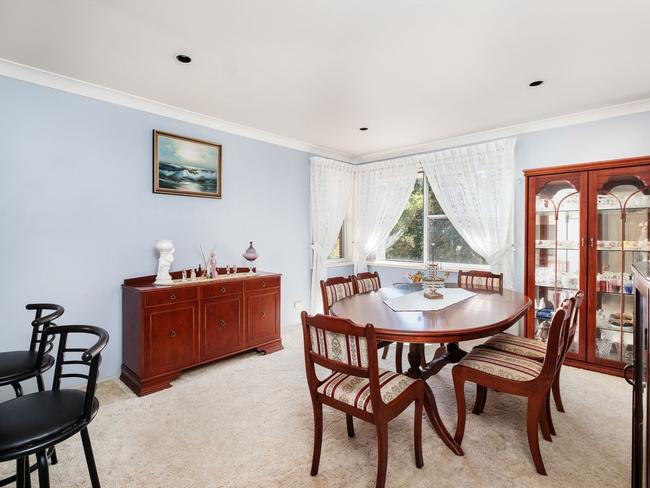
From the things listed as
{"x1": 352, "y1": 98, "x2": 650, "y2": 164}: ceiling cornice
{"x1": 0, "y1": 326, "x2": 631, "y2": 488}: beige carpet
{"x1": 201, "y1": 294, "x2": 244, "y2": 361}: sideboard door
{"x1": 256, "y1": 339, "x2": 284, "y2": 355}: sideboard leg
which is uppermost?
{"x1": 352, "y1": 98, "x2": 650, "y2": 164}: ceiling cornice

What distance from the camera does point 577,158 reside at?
338 cm

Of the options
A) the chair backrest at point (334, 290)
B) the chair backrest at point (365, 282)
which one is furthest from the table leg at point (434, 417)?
the chair backrest at point (365, 282)

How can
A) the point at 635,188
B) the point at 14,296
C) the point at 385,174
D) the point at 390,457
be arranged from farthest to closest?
the point at 385,174 < the point at 635,188 < the point at 14,296 < the point at 390,457

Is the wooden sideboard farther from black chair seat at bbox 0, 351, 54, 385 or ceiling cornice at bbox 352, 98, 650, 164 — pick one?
ceiling cornice at bbox 352, 98, 650, 164

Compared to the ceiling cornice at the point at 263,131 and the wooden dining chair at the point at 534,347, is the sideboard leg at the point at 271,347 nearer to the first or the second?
the wooden dining chair at the point at 534,347

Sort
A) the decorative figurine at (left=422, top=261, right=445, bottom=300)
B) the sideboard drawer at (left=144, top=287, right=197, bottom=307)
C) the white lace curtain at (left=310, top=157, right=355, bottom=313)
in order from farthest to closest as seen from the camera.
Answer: the white lace curtain at (left=310, top=157, right=355, bottom=313) < the sideboard drawer at (left=144, top=287, right=197, bottom=307) < the decorative figurine at (left=422, top=261, right=445, bottom=300)

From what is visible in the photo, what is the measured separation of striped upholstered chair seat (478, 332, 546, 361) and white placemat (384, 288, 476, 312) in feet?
1.25

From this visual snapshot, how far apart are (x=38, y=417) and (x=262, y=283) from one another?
7.83 ft

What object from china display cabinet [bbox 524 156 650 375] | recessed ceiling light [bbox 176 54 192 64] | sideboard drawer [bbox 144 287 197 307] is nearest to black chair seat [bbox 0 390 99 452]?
sideboard drawer [bbox 144 287 197 307]

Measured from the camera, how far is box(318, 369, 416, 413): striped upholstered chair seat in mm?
1640

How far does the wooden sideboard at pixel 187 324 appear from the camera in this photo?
2711 mm

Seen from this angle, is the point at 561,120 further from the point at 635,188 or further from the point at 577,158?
the point at 635,188

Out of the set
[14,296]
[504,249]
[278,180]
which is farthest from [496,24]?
[14,296]

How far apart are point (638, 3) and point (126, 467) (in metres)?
3.80
